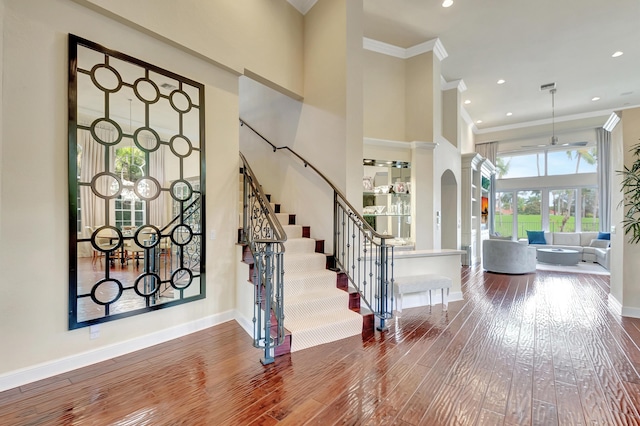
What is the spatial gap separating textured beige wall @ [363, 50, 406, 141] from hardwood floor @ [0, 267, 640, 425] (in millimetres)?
4010

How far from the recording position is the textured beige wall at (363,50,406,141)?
5879mm

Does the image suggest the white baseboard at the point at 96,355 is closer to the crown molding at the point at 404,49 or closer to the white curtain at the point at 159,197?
the white curtain at the point at 159,197

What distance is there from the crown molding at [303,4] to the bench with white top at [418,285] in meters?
4.39

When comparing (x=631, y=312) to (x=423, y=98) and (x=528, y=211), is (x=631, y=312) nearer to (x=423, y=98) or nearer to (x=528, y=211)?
(x=423, y=98)

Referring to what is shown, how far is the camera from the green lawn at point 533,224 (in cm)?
962

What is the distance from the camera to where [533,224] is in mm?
10492

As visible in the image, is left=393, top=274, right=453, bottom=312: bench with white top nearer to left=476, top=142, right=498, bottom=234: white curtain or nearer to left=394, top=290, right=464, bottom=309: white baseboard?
left=394, top=290, right=464, bottom=309: white baseboard

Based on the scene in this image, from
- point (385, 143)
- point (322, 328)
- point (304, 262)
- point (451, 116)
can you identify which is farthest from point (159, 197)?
point (451, 116)

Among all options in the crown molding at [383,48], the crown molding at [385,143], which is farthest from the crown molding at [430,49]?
the crown molding at [385,143]

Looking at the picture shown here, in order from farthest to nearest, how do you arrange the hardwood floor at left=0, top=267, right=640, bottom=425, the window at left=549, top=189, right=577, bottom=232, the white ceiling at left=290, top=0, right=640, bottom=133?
1. the window at left=549, top=189, right=577, bottom=232
2. the white ceiling at left=290, top=0, right=640, bottom=133
3. the hardwood floor at left=0, top=267, right=640, bottom=425

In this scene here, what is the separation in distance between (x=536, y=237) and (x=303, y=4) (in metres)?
9.96

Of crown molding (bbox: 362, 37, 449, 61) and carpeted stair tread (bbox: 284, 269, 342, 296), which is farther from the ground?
crown molding (bbox: 362, 37, 449, 61)

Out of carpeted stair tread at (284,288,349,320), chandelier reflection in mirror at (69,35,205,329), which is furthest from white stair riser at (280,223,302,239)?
chandelier reflection in mirror at (69,35,205,329)

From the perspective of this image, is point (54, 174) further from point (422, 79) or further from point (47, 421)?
point (422, 79)
